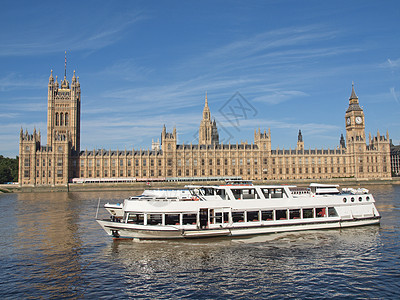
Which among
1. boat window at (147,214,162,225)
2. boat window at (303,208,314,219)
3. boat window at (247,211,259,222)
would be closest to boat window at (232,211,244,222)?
boat window at (247,211,259,222)

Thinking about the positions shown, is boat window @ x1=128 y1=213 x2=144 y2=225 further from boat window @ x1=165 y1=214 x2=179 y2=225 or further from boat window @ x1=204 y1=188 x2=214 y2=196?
boat window @ x1=204 y1=188 x2=214 y2=196

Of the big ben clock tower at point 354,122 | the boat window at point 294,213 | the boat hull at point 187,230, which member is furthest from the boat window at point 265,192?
the big ben clock tower at point 354,122

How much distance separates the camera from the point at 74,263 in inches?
1006

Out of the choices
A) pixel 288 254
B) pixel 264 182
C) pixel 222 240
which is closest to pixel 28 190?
pixel 264 182

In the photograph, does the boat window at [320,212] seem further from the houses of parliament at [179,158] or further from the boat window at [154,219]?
the houses of parliament at [179,158]

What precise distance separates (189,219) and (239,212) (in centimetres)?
498

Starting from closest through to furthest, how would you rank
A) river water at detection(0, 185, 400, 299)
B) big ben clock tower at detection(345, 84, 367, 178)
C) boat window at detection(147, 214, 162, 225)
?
river water at detection(0, 185, 400, 299), boat window at detection(147, 214, 162, 225), big ben clock tower at detection(345, 84, 367, 178)

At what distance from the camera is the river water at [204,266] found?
66.8 ft

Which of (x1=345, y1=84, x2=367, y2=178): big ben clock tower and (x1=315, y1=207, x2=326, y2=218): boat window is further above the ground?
(x1=345, y1=84, x2=367, y2=178): big ben clock tower

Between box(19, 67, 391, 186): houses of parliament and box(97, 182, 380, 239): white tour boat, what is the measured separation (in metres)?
90.9

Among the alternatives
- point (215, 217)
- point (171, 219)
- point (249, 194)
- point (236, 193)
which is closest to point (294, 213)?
point (249, 194)

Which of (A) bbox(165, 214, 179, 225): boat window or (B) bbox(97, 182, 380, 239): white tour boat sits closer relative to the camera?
(B) bbox(97, 182, 380, 239): white tour boat

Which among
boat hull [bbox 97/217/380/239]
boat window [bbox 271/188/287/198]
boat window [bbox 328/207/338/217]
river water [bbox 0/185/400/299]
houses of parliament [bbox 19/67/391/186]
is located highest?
houses of parliament [bbox 19/67/391/186]

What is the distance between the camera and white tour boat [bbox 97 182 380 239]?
3212cm
